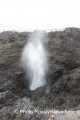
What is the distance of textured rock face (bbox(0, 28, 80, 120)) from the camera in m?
22.9

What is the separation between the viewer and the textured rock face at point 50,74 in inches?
901

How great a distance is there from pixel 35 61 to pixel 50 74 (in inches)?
197

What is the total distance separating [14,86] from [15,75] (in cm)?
199

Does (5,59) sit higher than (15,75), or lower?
higher

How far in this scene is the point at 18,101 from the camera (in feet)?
72.5

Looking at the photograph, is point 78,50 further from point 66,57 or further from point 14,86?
point 14,86

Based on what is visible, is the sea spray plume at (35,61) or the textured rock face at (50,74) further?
the sea spray plume at (35,61)

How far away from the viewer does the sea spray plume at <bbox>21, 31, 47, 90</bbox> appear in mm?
30516

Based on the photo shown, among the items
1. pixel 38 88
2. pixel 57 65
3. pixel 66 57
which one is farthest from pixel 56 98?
pixel 66 57

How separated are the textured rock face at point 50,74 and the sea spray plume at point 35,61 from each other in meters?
1.06

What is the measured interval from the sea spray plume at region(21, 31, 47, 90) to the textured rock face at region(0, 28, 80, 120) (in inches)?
41.9

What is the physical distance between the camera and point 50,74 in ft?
97.0

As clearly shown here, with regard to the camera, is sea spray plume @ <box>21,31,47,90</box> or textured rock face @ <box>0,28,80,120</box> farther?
sea spray plume @ <box>21,31,47,90</box>

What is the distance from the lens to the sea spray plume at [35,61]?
30.5m
